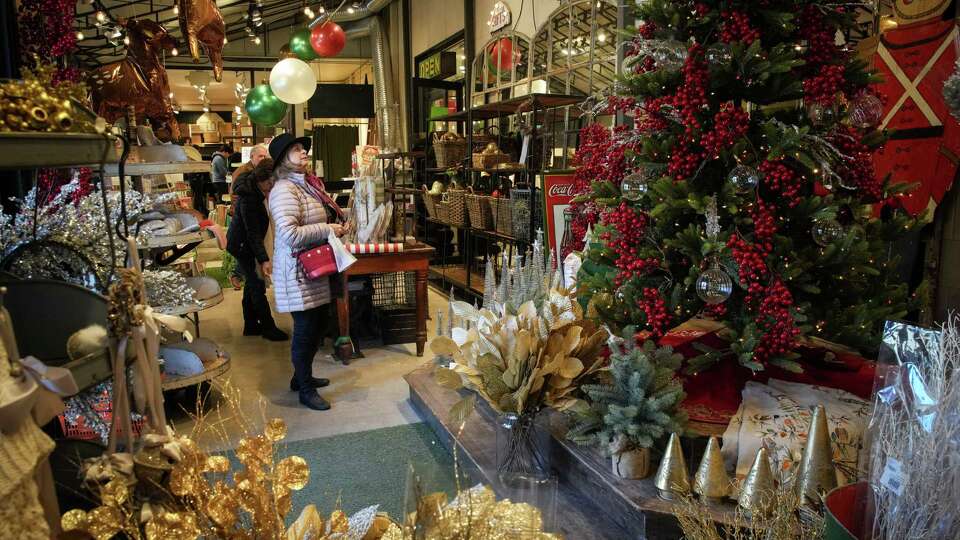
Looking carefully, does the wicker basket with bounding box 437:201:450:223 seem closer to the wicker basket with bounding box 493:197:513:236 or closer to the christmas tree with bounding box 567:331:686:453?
the wicker basket with bounding box 493:197:513:236

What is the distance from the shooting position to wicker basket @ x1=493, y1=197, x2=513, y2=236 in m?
5.75

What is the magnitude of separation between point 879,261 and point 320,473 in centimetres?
248

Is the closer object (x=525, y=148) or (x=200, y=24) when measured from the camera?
(x=200, y=24)

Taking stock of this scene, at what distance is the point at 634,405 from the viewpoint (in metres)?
2.17

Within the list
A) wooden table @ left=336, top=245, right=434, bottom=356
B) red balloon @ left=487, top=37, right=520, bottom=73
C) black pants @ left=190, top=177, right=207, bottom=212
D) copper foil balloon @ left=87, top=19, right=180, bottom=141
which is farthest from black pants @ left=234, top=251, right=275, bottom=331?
black pants @ left=190, top=177, right=207, bottom=212

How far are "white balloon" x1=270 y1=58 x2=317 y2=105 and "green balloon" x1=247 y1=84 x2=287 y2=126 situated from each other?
115cm

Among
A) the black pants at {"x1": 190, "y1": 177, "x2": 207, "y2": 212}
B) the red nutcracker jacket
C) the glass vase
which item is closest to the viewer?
the glass vase

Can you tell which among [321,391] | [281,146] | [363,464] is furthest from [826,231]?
[321,391]

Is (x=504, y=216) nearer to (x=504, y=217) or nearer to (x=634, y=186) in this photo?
(x=504, y=217)

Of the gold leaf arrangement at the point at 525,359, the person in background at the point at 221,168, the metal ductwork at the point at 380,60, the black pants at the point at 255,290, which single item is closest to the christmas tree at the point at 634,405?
the gold leaf arrangement at the point at 525,359

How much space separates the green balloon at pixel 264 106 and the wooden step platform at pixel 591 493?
6.73m

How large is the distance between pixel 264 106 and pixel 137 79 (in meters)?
5.80

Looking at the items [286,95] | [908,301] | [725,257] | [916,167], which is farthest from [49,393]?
[286,95]

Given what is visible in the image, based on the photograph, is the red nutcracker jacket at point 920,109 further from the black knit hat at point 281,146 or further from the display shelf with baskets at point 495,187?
the black knit hat at point 281,146
